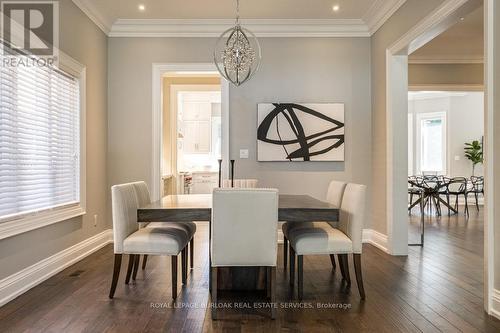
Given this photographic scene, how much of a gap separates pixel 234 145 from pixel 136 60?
1.77 metres

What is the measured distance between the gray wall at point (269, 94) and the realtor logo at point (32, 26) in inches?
58.0

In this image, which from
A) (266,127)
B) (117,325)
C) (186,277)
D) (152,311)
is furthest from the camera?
(266,127)

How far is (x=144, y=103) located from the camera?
5.11 m

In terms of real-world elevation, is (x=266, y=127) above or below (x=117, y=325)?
above

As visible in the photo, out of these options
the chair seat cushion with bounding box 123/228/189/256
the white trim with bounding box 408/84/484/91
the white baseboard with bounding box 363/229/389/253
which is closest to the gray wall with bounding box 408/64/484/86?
the white trim with bounding box 408/84/484/91

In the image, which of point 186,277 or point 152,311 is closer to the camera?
point 152,311

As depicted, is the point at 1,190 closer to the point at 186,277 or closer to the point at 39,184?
the point at 39,184

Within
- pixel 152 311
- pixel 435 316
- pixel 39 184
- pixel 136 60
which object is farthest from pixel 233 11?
pixel 435 316

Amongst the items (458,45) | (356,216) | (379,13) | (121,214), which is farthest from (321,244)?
(458,45)

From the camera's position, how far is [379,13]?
459 centimetres

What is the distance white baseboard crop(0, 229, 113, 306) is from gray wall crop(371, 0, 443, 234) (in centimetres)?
355

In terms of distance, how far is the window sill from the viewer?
2852 millimetres

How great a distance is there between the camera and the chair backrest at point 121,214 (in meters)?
2.89

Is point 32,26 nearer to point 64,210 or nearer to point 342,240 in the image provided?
point 64,210
